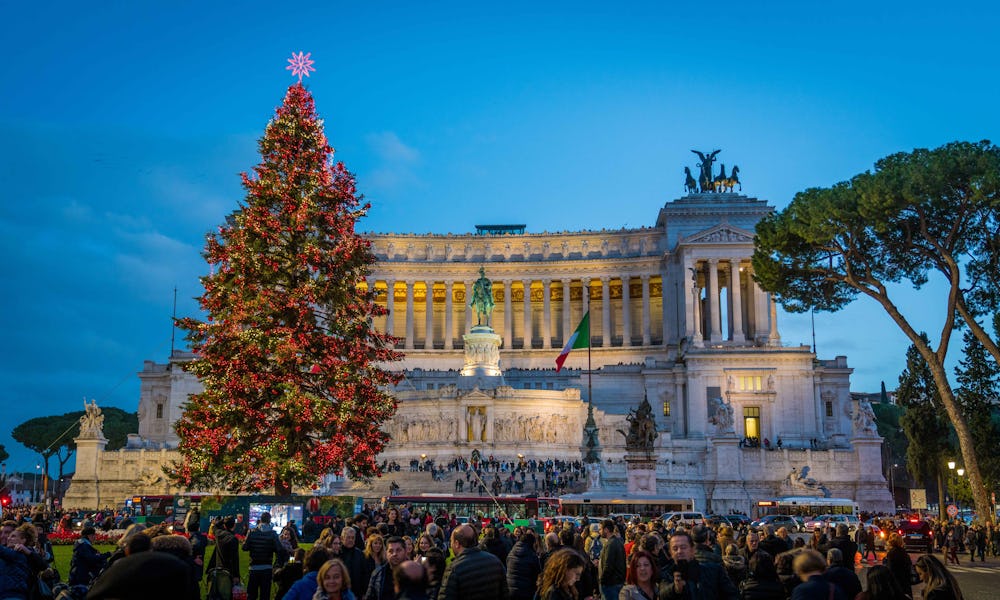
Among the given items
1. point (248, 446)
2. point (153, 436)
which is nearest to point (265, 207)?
point (248, 446)

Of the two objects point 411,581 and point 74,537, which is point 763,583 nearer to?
point 411,581

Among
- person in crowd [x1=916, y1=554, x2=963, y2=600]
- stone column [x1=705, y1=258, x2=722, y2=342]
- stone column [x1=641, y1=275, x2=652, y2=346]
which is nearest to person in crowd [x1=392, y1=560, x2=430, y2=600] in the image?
person in crowd [x1=916, y1=554, x2=963, y2=600]

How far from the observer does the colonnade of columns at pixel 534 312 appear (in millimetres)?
100688

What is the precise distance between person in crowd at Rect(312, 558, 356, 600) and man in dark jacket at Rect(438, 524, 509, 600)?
38.6 inches

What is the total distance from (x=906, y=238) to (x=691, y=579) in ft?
118

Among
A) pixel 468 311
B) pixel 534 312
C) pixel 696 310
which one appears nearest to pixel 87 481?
pixel 468 311

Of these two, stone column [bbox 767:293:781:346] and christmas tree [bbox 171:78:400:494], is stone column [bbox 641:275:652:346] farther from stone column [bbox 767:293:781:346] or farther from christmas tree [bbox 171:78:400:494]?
christmas tree [bbox 171:78:400:494]

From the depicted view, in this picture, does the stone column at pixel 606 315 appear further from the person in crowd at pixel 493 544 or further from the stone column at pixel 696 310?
the person in crowd at pixel 493 544

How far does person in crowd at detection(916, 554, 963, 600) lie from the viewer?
9.23m

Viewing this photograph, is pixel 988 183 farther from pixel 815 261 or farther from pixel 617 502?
pixel 617 502

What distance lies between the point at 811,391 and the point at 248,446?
6261cm

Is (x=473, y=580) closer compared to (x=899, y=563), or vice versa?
(x=473, y=580)

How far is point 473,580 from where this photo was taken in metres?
9.30

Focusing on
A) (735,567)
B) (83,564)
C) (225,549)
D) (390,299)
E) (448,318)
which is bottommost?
(735,567)
